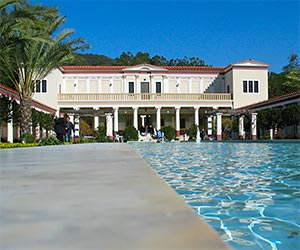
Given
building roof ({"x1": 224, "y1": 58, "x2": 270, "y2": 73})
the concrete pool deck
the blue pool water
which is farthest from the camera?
building roof ({"x1": 224, "y1": 58, "x2": 270, "y2": 73})

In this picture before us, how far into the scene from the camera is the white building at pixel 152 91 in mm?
40688

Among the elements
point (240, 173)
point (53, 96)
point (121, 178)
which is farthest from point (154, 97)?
point (121, 178)

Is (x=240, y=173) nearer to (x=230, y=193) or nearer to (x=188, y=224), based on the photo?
(x=230, y=193)

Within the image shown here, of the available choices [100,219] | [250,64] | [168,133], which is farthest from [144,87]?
[100,219]

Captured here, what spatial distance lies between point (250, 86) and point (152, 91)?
11.0 metres

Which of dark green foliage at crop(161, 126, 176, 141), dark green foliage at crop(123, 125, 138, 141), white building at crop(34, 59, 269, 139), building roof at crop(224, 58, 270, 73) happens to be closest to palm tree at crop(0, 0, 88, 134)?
dark green foliage at crop(123, 125, 138, 141)

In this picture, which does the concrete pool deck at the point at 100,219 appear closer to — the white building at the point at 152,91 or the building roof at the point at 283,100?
the building roof at the point at 283,100

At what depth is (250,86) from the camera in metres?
42.2

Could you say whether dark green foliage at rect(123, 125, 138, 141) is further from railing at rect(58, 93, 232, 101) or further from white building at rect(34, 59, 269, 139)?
railing at rect(58, 93, 232, 101)

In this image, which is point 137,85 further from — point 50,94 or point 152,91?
point 50,94

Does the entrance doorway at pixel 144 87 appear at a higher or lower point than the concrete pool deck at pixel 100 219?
higher

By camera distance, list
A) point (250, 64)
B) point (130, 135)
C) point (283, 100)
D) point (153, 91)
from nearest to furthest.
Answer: point (283, 100)
point (130, 135)
point (250, 64)
point (153, 91)

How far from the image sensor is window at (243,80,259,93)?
4203cm

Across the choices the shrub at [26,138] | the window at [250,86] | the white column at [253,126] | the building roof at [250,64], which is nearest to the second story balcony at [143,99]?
the window at [250,86]
